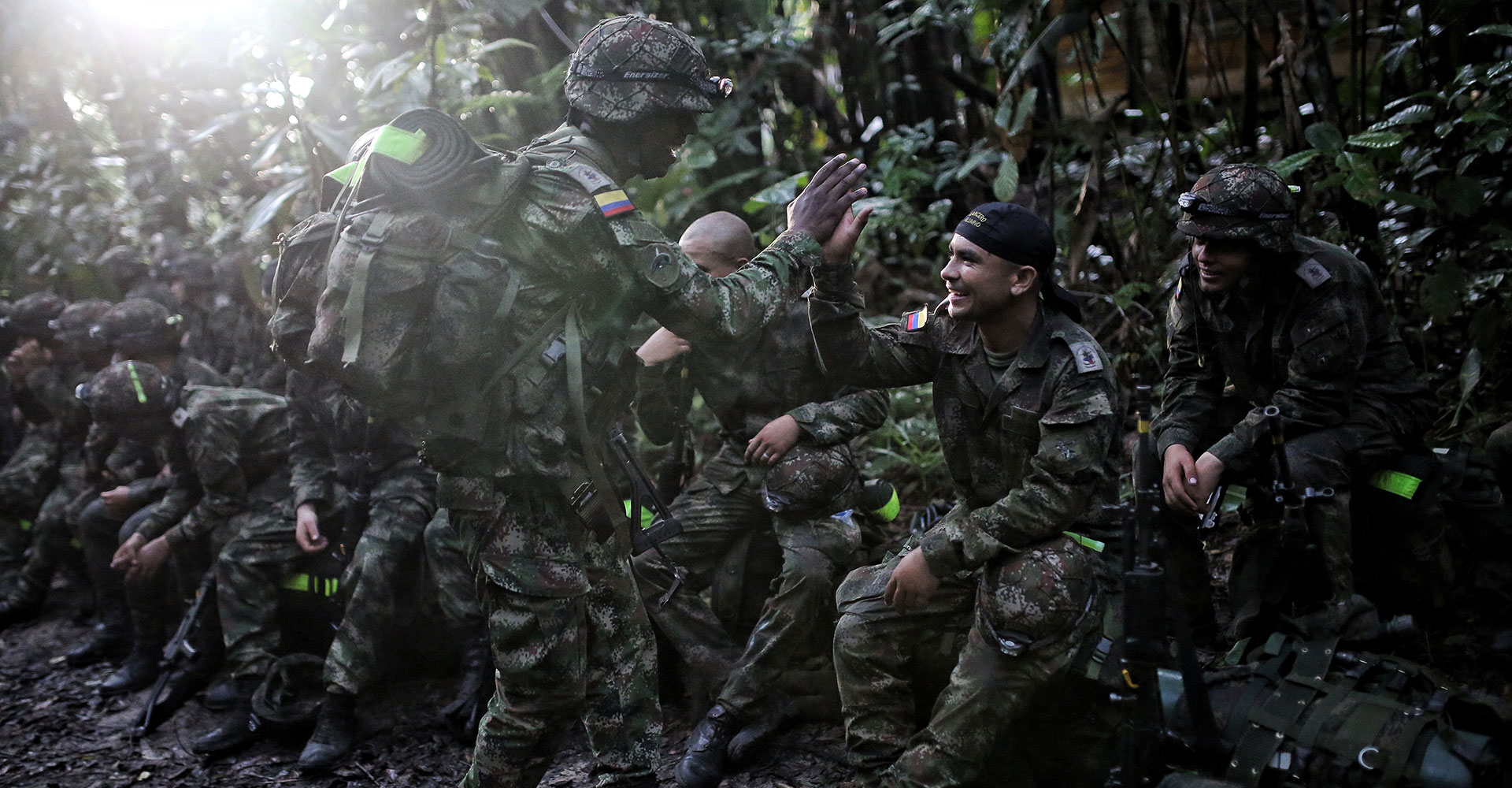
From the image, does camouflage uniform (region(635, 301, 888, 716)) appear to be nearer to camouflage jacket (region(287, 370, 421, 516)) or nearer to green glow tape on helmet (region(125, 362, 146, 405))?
camouflage jacket (region(287, 370, 421, 516))

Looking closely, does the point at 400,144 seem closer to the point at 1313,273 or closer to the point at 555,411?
the point at 555,411

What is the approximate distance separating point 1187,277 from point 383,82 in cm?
428

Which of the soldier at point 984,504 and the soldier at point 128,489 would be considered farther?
the soldier at point 128,489

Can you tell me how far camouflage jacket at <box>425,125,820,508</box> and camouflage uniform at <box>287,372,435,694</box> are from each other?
5.81ft

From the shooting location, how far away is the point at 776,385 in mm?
4203

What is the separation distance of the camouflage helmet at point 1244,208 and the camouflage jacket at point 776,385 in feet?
4.52

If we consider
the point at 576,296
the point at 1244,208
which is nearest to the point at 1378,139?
the point at 1244,208

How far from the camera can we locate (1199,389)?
410 cm

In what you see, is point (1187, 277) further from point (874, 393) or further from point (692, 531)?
point (692, 531)

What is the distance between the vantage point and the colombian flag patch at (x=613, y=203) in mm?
2822

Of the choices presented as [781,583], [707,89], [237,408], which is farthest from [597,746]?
[237,408]

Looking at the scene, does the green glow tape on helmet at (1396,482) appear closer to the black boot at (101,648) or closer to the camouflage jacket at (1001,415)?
the camouflage jacket at (1001,415)

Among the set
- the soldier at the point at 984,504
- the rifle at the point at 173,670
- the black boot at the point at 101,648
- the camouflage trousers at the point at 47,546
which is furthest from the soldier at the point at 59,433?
the soldier at the point at 984,504

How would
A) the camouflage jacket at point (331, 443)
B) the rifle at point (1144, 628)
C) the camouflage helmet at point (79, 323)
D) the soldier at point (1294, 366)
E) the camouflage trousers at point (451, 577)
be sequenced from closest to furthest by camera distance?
the rifle at point (1144, 628) → the soldier at point (1294, 366) → the camouflage trousers at point (451, 577) → the camouflage jacket at point (331, 443) → the camouflage helmet at point (79, 323)
